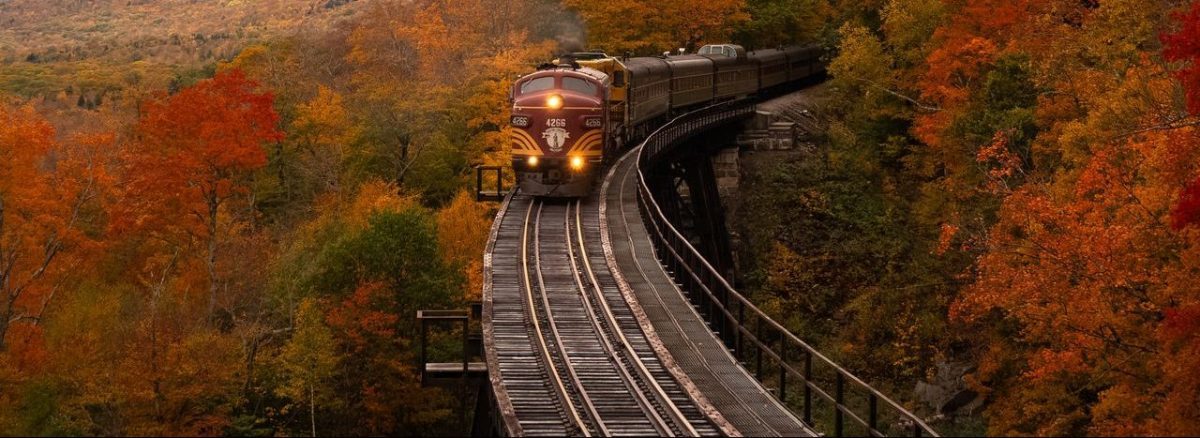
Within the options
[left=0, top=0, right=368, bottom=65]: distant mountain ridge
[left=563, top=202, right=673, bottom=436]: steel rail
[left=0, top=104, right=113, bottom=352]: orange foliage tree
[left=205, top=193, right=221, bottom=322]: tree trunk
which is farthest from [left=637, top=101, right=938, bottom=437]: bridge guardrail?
[left=0, top=0, right=368, bottom=65]: distant mountain ridge

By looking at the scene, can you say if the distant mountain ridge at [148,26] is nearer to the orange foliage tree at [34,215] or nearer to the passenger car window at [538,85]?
the orange foliage tree at [34,215]

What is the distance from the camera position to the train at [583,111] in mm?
34906

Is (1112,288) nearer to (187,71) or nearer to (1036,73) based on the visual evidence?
(1036,73)

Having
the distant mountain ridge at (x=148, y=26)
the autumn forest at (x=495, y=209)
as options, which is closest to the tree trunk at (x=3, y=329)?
the autumn forest at (x=495, y=209)

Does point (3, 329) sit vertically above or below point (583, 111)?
below

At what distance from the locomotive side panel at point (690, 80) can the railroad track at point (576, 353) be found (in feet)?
58.9

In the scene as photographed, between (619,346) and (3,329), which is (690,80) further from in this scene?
(619,346)

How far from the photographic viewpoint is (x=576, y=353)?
22.3m

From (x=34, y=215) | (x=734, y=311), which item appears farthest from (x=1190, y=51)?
(x=34, y=215)

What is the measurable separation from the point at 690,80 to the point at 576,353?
2998 cm

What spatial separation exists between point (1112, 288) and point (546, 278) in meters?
11.7

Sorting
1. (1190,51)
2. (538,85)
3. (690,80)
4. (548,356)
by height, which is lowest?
(690,80)

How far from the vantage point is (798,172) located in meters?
52.8

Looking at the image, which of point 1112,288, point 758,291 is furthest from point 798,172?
point 1112,288
